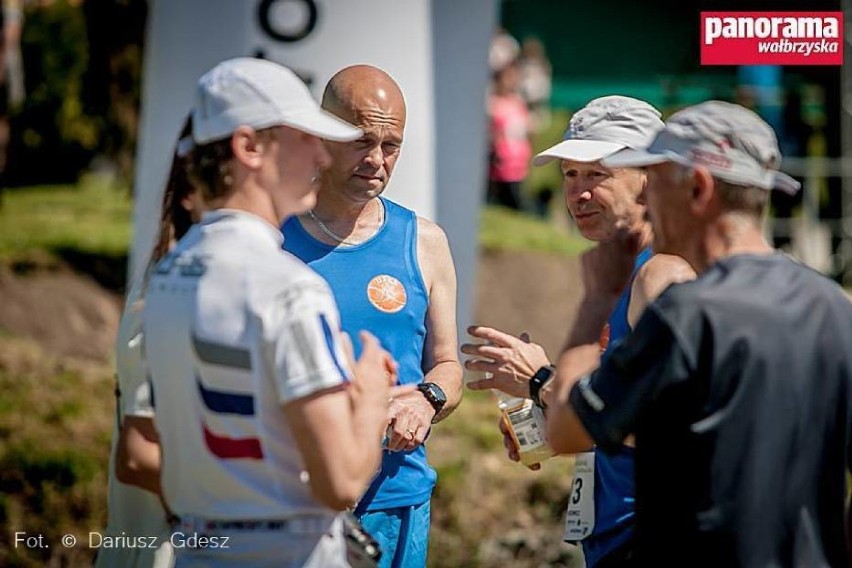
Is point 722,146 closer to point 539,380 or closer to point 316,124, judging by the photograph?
point 316,124

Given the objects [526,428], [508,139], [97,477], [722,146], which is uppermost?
[508,139]

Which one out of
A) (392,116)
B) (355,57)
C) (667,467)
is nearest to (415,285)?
(392,116)

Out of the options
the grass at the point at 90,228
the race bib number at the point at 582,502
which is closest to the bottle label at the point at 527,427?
the race bib number at the point at 582,502

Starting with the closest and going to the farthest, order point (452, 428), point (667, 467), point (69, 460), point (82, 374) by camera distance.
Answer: point (667, 467) → point (69, 460) → point (452, 428) → point (82, 374)

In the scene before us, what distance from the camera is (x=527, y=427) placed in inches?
150

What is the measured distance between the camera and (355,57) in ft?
23.5

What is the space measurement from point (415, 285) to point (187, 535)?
1354 millimetres

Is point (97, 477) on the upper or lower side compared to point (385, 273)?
lower

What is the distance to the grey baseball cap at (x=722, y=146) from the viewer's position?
9.02 feet

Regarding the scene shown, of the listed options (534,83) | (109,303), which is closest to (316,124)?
(109,303)

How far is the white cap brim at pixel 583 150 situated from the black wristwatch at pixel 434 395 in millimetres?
716

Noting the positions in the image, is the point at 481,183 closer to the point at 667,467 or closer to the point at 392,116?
the point at 392,116

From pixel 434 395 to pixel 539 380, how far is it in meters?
0.55

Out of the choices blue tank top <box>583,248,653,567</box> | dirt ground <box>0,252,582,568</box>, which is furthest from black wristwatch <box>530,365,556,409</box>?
dirt ground <box>0,252,582,568</box>
